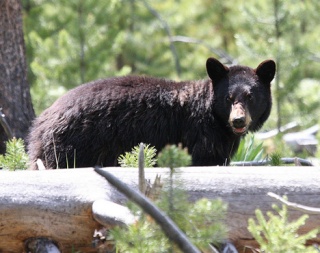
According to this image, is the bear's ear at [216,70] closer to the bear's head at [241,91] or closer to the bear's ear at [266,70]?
the bear's head at [241,91]

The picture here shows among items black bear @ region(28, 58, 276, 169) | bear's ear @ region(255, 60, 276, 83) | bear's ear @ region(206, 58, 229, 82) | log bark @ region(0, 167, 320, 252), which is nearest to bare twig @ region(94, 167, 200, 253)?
log bark @ region(0, 167, 320, 252)

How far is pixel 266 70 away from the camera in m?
7.02

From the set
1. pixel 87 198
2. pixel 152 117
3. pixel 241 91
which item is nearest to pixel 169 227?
pixel 87 198

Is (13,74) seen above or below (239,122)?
above

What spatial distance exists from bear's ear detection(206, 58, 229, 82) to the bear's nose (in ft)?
1.89

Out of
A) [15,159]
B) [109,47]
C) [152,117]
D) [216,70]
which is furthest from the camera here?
[109,47]

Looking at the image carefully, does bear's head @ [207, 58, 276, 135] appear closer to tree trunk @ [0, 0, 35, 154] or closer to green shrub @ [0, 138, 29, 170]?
tree trunk @ [0, 0, 35, 154]

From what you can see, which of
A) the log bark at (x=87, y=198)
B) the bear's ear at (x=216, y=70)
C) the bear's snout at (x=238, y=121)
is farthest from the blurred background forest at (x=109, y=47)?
the log bark at (x=87, y=198)

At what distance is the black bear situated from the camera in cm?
629

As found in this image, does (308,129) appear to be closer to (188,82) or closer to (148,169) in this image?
(188,82)

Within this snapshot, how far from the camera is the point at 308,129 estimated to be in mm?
13656

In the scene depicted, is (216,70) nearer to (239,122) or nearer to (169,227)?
(239,122)

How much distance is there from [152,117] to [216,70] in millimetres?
855

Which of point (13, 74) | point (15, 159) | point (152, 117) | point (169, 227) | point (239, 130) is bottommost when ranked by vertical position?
point (169, 227)
